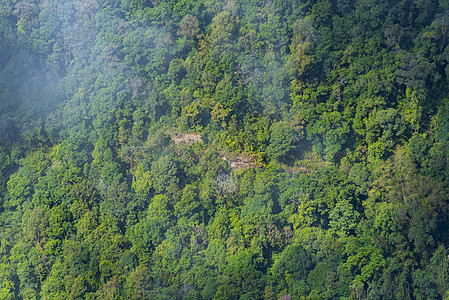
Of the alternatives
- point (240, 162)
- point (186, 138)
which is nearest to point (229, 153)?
point (240, 162)

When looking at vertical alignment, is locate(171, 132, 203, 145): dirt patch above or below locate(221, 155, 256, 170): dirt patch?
above

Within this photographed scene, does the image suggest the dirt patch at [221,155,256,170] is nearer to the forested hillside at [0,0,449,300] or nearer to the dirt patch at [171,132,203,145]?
the forested hillside at [0,0,449,300]

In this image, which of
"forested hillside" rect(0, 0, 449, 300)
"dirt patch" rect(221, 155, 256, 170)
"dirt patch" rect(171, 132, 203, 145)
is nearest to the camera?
"forested hillside" rect(0, 0, 449, 300)

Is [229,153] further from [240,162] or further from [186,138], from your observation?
[186,138]

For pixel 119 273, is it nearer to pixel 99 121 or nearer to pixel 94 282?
pixel 94 282

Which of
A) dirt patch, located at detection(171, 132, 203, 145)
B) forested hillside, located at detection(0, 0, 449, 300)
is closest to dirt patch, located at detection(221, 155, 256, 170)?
forested hillside, located at detection(0, 0, 449, 300)

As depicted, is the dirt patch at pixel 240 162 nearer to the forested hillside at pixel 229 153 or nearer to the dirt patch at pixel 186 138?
the forested hillside at pixel 229 153
